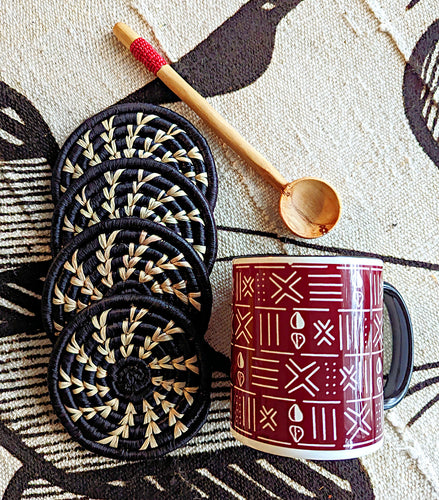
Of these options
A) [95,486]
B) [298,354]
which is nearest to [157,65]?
[298,354]

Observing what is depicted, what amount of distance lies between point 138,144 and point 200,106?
75 mm

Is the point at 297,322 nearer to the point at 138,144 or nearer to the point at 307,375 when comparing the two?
the point at 307,375

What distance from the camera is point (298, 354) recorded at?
350mm

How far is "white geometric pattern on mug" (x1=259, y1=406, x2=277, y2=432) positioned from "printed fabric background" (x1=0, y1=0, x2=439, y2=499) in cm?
10

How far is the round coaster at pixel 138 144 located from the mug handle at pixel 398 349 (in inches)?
7.6

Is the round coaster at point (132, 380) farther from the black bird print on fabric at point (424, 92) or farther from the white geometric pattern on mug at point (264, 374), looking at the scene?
the black bird print on fabric at point (424, 92)

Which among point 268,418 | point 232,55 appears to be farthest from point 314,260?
point 232,55

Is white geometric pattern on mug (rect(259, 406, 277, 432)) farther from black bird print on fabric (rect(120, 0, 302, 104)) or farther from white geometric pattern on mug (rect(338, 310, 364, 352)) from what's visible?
black bird print on fabric (rect(120, 0, 302, 104))

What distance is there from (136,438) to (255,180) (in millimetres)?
275

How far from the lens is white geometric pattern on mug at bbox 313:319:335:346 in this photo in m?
0.35

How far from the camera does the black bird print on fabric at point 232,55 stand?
49 centimetres

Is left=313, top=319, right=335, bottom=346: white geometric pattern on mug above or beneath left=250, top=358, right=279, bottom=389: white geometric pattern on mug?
above

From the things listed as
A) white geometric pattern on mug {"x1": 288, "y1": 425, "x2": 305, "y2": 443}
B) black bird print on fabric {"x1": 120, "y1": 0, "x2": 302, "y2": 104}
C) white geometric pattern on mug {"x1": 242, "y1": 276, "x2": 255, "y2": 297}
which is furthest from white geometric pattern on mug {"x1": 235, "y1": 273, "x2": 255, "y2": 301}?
black bird print on fabric {"x1": 120, "y1": 0, "x2": 302, "y2": 104}

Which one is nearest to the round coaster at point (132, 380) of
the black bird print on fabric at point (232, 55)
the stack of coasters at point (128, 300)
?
the stack of coasters at point (128, 300)
